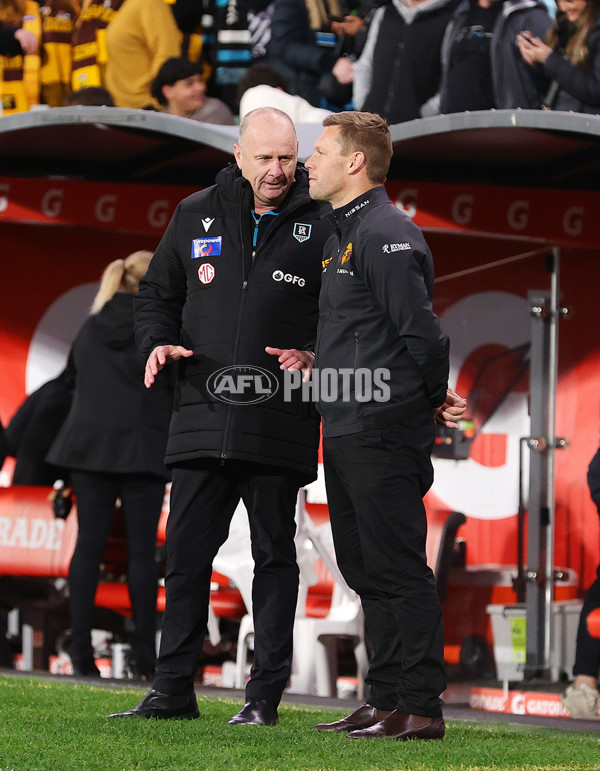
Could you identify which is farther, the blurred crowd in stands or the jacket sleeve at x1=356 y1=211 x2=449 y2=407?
the blurred crowd in stands

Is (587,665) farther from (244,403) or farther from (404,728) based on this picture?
(244,403)

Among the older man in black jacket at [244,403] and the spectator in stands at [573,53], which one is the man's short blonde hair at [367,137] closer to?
the older man in black jacket at [244,403]

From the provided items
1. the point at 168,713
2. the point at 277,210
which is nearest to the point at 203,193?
the point at 277,210

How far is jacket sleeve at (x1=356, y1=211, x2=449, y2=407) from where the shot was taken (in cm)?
380

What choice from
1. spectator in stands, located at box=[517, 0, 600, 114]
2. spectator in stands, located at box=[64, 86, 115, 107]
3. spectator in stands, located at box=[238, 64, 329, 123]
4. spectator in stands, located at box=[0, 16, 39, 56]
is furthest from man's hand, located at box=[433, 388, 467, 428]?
spectator in stands, located at box=[0, 16, 39, 56]

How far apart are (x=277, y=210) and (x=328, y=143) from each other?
0.34 meters

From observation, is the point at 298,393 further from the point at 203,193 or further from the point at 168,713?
the point at 168,713

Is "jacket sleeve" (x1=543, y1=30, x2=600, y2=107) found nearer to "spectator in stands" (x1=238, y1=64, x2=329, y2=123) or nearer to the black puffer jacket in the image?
"spectator in stands" (x1=238, y1=64, x2=329, y2=123)

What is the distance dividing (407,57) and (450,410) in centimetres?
390

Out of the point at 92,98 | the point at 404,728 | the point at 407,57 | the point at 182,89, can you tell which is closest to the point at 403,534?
the point at 404,728

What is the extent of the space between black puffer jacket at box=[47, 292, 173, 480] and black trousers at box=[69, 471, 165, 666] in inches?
4.0

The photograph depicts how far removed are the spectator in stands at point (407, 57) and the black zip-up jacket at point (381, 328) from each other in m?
3.59

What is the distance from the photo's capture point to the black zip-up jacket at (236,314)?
417cm

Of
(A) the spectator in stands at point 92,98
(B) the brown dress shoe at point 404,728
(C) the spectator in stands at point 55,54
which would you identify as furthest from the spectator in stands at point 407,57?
(B) the brown dress shoe at point 404,728
